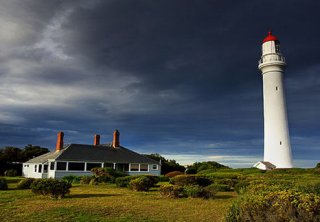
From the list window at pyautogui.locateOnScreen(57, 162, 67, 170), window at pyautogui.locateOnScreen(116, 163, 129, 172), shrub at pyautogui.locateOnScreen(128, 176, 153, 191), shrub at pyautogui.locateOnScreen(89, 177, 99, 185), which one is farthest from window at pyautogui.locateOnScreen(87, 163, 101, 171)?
shrub at pyautogui.locateOnScreen(128, 176, 153, 191)

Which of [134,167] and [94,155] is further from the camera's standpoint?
[134,167]

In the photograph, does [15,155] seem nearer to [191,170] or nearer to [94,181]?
[191,170]

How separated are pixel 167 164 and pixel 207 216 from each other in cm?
3927

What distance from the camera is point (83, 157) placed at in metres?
37.5

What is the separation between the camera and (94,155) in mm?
39000

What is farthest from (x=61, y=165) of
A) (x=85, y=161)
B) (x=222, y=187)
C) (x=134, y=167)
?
(x=222, y=187)

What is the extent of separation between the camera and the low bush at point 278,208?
603cm

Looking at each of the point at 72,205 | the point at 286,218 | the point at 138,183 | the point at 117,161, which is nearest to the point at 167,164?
the point at 117,161

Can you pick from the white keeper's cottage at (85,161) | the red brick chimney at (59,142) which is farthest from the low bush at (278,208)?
the red brick chimney at (59,142)

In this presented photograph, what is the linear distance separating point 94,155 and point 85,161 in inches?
76.0

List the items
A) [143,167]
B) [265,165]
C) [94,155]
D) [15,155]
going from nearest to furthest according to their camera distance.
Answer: [265,165] < [94,155] < [143,167] < [15,155]

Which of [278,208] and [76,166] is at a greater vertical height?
[76,166]

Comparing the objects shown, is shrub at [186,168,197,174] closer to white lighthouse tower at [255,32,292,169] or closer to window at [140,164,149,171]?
window at [140,164,149,171]

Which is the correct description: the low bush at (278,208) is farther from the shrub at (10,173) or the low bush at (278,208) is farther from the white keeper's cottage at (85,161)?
the shrub at (10,173)
